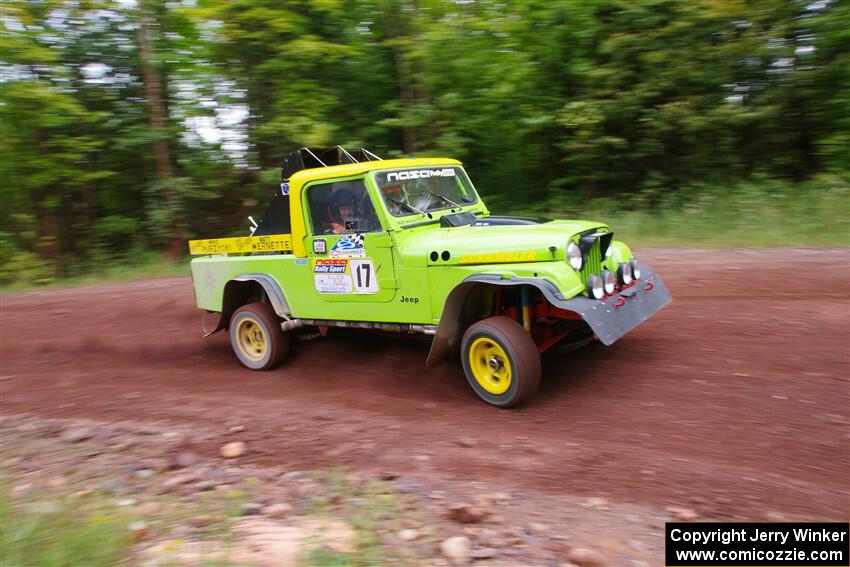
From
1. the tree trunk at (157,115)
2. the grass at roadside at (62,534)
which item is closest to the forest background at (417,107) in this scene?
the tree trunk at (157,115)

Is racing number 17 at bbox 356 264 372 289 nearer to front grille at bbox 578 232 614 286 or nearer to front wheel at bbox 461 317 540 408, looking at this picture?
front wheel at bbox 461 317 540 408

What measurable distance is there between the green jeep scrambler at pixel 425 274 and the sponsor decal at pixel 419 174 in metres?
0.01

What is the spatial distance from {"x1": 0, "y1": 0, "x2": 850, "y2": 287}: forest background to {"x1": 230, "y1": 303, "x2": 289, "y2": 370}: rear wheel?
7.01 metres

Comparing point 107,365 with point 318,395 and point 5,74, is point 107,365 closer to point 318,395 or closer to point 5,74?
point 318,395

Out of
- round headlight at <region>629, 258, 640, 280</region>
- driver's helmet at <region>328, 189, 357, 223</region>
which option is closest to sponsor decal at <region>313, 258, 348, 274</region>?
driver's helmet at <region>328, 189, 357, 223</region>

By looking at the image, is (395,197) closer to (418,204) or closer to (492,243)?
(418,204)

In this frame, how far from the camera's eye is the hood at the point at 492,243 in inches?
188

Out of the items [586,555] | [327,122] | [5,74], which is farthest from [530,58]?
[586,555]

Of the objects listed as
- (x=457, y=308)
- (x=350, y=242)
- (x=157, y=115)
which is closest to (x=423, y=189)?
(x=350, y=242)

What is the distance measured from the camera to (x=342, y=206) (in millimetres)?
5820

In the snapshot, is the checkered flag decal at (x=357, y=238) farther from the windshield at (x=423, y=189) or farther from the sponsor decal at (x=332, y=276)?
the windshield at (x=423, y=189)

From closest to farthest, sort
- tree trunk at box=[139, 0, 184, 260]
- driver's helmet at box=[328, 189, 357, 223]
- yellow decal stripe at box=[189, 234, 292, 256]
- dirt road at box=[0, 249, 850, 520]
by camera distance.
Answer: dirt road at box=[0, 249, 850, 520] → driver's helmet at box=[328, 189, 357, 223] → yellow decal stripe at box=[189, 234, 292, 256] → tree trunk at box=[139, 0, 184, 260]

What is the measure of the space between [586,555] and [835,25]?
12.5 m

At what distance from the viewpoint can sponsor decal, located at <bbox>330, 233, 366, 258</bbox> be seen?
5.63m
